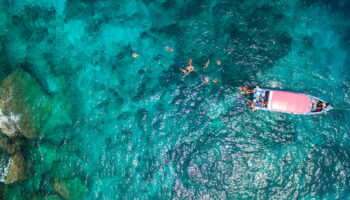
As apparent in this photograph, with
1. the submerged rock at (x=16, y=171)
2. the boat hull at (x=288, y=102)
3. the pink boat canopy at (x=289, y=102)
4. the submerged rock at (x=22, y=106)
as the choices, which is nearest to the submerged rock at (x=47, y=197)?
the submerged rock at (x=16, y=171)

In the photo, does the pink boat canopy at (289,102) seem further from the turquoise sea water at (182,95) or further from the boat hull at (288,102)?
the turquoise sea water at (182,95)

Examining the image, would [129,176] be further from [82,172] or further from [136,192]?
[82,172]

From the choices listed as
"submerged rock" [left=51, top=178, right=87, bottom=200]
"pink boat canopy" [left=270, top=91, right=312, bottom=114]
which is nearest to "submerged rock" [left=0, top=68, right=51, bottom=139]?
"submerged rock" [left=51, top=178, right=87, bottom=200]

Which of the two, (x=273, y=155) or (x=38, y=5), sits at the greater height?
(x=38, y=5)

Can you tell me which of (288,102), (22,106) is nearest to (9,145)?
(22,106)

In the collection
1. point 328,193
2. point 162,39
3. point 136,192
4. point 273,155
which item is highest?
point 162,39

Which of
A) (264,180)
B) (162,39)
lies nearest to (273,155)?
(264,180)
